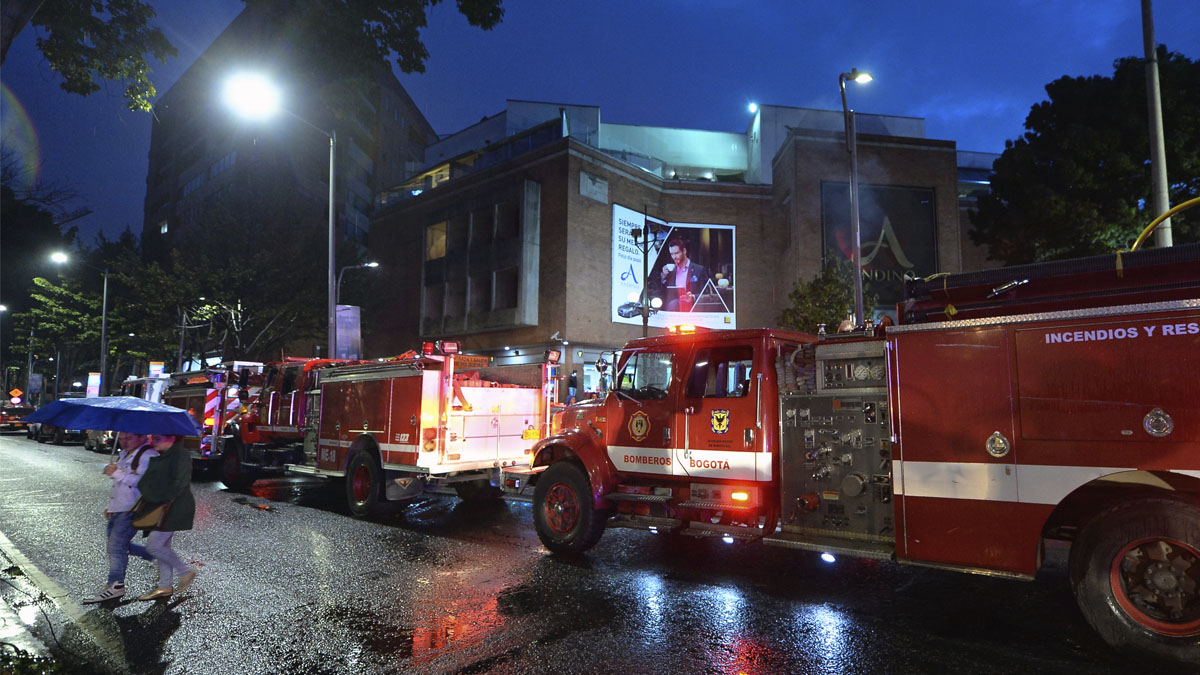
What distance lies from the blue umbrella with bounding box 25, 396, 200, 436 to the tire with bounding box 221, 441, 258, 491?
8662mm

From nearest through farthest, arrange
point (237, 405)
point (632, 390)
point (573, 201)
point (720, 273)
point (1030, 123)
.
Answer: point (632, 390)
point (237, 405)
point (1030, 123)
point (573, 201)
point (720, 273)

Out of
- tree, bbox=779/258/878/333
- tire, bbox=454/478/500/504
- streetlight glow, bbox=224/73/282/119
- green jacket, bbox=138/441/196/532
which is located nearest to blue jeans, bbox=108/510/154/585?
green jacket, bbox=138/441/196/532

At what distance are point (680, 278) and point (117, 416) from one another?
29.6 meters

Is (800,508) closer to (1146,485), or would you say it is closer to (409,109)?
(1146,485)

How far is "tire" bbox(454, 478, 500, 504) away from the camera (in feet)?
38.1

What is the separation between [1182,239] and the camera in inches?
722

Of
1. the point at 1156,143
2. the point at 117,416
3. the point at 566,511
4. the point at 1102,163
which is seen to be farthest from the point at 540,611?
the point at 1102,163

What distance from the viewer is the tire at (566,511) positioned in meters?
7.69

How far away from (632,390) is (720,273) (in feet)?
90.1

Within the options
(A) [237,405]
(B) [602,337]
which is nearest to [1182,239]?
(B) [602,337]

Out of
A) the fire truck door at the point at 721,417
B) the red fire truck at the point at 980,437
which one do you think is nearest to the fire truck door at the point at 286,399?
the red fire truck at the point at 980,437

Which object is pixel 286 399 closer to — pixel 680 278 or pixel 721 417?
pixel 721 417

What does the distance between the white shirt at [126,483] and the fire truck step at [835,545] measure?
5767 mm

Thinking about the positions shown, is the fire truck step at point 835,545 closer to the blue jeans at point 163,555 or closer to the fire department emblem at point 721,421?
the fire department emblem at point 721,421
